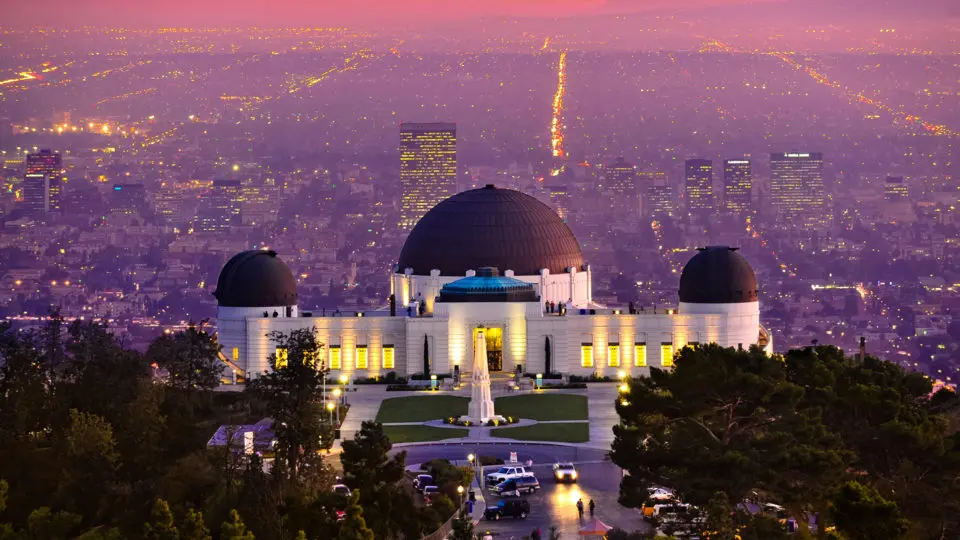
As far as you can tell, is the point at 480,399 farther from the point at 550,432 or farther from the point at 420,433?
the point at 550,432

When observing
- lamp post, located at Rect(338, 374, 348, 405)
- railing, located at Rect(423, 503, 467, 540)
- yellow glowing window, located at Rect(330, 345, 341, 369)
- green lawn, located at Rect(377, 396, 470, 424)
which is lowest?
railing, located at Rect(423, 503, 467, 540)

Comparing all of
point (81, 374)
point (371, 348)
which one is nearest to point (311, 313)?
point (371, 348)

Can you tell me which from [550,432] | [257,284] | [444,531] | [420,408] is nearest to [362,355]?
[257,284]

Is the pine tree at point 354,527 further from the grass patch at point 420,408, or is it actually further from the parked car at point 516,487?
the grass patch at point 420,408

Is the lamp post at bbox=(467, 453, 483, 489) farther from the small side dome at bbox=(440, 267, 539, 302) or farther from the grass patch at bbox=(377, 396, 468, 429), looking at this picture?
the small side dome at bbox=(440, 267, 539, 302)

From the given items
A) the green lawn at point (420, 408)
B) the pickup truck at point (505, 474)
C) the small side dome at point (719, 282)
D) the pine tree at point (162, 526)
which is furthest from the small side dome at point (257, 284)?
the pine tree at point (162, 526)

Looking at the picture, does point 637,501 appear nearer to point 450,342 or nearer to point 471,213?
point 450,342

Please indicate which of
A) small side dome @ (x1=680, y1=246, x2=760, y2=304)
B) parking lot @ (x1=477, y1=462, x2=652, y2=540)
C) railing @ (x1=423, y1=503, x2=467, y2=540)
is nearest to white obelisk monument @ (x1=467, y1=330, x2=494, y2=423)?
parking lot @ (x1=477, y1=462, x2=652, y2=540)

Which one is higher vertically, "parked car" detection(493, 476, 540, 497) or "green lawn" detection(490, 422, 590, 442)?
"green lawn" detection(490, 422, 590, 442)
